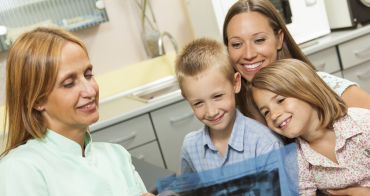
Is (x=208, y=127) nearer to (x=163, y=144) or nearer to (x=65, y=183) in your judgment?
(x=65, y=183)

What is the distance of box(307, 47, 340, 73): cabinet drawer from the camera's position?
2232 millimetres

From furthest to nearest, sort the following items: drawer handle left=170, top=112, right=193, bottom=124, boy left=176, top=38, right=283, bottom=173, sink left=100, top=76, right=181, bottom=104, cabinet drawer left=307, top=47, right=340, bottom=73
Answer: sink left=100, top=76, right=181, bottom=104 < cabinet drawer left=307, top=47, right=340, bottom=73 < drawer handle left=170, top=112, right=193, bottom=124 < boy left=176, top=38, right=283, bottom=173

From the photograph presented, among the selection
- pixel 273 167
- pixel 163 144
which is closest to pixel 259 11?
pixel 273 167

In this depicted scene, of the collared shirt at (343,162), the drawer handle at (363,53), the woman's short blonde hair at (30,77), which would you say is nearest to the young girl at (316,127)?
the collared shirt at (343,162)

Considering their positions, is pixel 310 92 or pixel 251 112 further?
pixel 251 112

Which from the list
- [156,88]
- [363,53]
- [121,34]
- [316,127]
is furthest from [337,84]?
[121,34]

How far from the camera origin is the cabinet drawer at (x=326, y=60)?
7.32 feet

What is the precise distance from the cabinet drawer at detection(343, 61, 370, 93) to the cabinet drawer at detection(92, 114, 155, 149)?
1.14 meters

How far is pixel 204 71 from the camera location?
114 cm

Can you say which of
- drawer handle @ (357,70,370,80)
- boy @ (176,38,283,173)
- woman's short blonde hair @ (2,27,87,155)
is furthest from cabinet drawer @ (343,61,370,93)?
woman's short blonde hair @ (2,27,87,155)

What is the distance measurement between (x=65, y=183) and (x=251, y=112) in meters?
0.61

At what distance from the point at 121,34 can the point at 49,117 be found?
1.63 meters

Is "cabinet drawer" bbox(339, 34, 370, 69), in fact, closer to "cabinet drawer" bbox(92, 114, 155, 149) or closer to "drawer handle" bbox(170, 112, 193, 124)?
"drawer handle" bbox(170, 112, 193, 124)

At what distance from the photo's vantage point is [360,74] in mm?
2312
